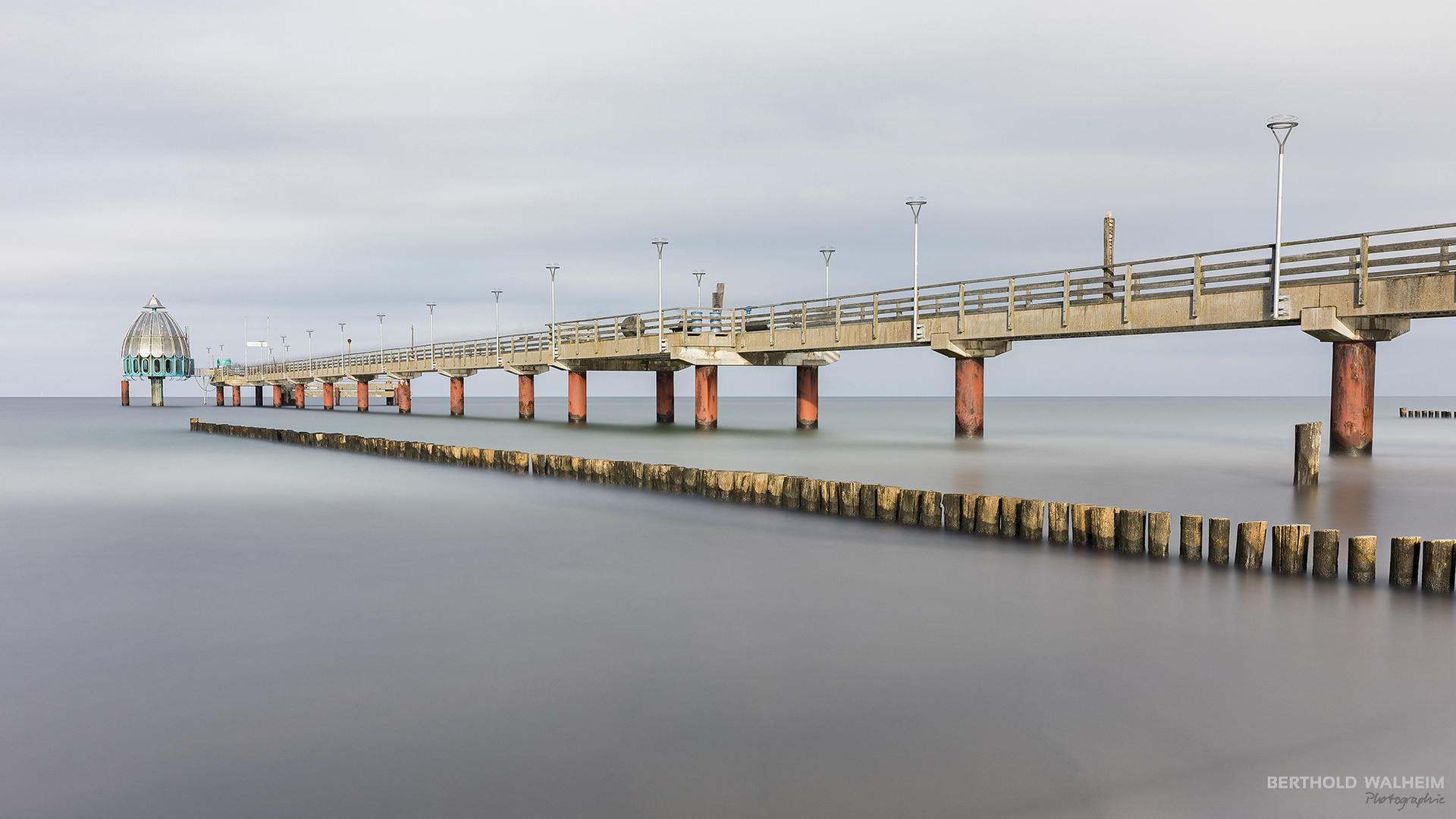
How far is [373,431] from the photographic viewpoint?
57719 mm

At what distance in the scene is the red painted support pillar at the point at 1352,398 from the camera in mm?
26062

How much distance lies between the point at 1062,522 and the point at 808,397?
38333 millimetres

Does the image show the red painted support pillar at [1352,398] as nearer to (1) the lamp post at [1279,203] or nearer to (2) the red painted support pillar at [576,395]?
(1) the lamp post at [1279,203]

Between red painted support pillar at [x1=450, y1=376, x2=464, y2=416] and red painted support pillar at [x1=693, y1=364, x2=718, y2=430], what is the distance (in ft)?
96.1

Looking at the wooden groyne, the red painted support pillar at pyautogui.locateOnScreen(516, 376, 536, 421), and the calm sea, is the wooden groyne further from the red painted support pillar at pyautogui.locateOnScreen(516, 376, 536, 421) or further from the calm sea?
the red painted support pillar at pyautogui.locateOnScreen(516, 376, 536, 421)

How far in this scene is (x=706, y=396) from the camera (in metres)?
52.1

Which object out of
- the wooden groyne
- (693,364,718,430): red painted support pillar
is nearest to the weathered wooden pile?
the wooden groyne

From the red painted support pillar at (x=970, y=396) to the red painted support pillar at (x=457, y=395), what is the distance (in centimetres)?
4530

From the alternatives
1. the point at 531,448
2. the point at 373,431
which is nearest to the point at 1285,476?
the point at 531,448

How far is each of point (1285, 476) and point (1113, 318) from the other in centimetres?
683

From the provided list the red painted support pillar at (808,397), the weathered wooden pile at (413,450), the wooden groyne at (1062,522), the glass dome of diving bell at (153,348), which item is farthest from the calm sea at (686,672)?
the glass dome of diving bell at (153,348)

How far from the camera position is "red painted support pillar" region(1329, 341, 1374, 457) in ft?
85.5

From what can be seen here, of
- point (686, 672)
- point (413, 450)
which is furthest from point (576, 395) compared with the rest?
point (686, 672)

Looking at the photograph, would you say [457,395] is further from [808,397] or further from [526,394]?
[808,397]
